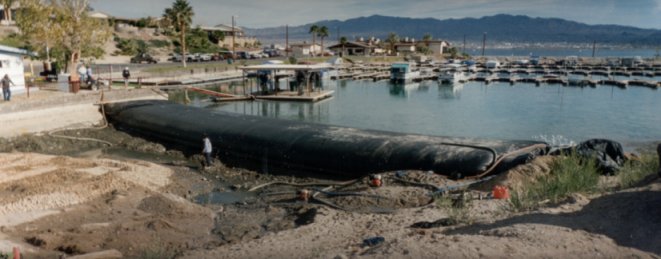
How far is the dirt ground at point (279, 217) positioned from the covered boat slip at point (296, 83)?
25.6m

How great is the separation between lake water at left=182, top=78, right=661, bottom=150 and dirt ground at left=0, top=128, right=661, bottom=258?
1894cm

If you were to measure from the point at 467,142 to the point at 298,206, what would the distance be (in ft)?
25.0

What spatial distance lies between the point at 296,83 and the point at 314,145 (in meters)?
31.9

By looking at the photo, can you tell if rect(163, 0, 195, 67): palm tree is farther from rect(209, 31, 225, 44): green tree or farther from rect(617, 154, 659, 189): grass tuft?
rect(617, 154, 659, 189): grass tuft

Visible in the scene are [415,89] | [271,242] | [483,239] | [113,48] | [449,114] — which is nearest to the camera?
[483,239]

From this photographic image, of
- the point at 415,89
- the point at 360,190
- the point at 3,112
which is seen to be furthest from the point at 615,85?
the point at 3,112

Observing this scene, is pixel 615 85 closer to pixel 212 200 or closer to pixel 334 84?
pixel 334 84

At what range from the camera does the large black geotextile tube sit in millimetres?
18312

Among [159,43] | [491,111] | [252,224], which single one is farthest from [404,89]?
[252,224]

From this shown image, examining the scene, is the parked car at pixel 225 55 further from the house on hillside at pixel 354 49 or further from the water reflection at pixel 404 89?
the water reflection at pixel 404 89

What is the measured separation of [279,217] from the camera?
1512 cm

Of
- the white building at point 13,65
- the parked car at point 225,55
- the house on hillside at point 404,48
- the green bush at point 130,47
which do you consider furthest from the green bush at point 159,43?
the white building at point 13,65

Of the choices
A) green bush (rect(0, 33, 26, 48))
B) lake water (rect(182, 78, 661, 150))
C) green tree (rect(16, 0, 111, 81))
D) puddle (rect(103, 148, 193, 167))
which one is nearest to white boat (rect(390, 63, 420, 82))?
lake water (rect(182, 78, 661, 150))

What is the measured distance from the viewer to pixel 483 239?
871 cm
